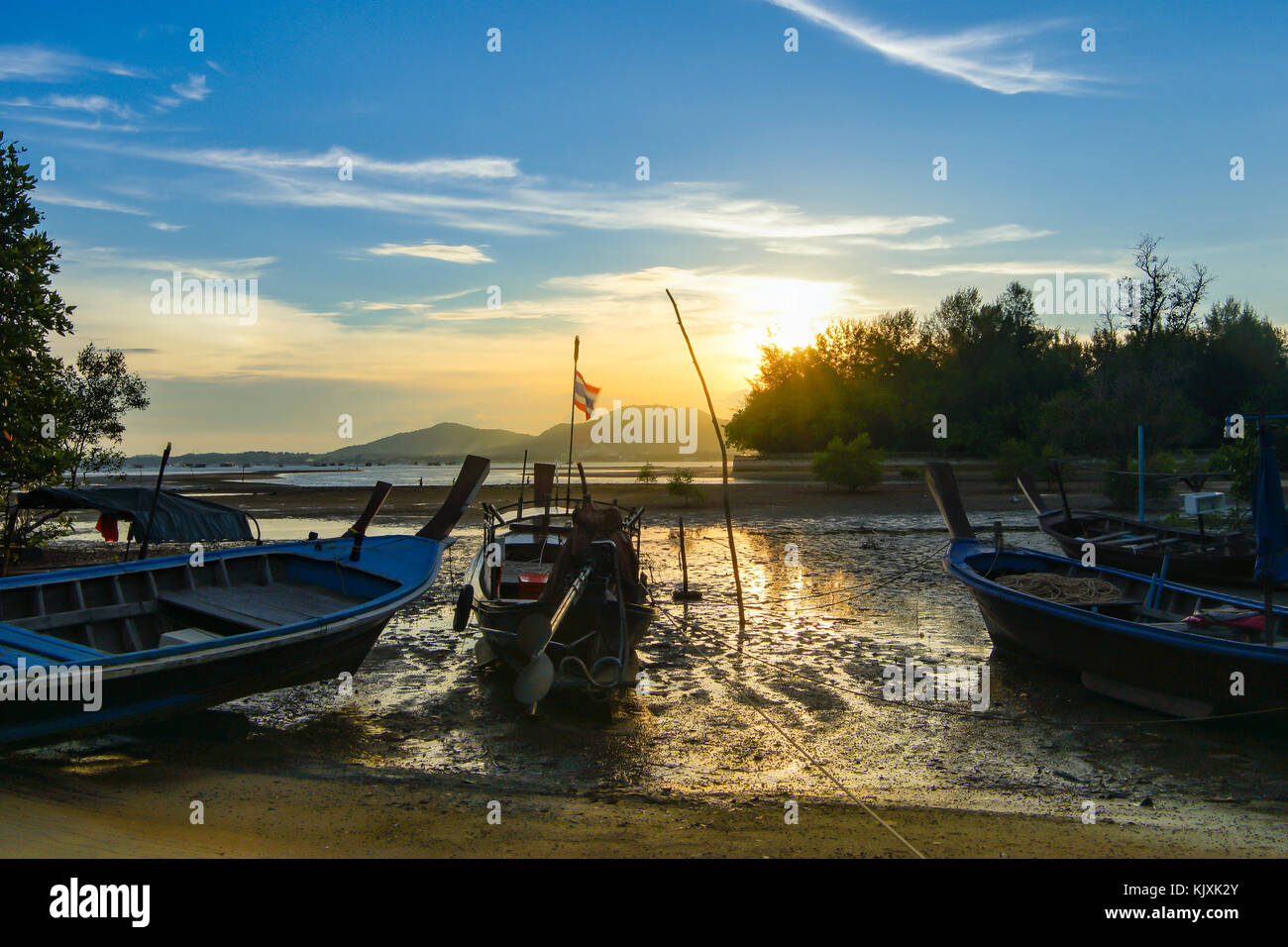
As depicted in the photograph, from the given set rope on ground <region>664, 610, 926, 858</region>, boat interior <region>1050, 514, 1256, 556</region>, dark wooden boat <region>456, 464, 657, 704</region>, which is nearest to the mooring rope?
rope on ground <region>664, 610, 926, 858</region>

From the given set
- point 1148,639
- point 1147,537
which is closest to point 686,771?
point 1148,639

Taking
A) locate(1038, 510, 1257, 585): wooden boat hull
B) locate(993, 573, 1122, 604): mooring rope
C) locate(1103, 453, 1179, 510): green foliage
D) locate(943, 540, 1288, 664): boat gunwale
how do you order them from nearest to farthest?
locate(943, 540, 1288, 664): boat gunwale → locate(993, 573, 1122, 604): mooring rope → locate(1038, 510, 1257, 585): wooden boat hull → locate(1103, 453, 1179, 510): green foliage

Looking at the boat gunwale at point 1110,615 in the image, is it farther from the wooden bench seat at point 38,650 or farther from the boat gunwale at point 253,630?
the wooden bench seat at point 38,650

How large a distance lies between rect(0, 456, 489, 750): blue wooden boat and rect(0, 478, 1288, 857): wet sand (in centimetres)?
63

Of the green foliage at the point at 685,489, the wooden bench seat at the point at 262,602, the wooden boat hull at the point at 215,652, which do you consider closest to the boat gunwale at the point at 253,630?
the wooden boat hull at the point at 215,652

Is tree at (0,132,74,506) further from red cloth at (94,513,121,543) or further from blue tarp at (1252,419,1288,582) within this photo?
blue tarp at (1252,419,1288,582)

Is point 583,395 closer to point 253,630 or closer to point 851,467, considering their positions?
point 253,630

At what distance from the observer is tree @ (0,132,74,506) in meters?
13.1

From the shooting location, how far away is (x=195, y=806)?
6.05 m

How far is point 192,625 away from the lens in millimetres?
9562

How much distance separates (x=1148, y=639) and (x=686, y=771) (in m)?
5.01

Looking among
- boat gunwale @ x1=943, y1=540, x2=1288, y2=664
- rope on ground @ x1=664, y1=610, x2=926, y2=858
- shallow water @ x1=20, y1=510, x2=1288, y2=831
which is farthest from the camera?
boat gunwale @ x1=943, y1=540, x2=1288, y2=664
